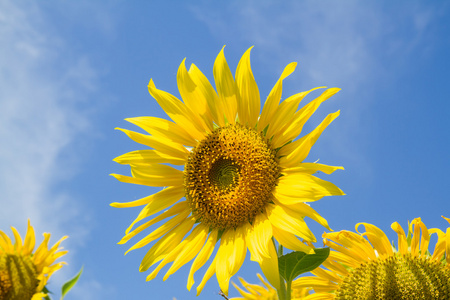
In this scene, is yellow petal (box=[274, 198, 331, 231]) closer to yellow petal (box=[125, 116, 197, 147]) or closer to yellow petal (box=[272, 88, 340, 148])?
yellow petal (box=[272, 88, 340, 148])

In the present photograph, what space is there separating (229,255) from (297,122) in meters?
0.99

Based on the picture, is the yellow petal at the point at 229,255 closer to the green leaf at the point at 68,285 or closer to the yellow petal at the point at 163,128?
the yellow petal at the point at 163,128

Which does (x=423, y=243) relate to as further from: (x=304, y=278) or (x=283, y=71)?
(x=283, y=71)

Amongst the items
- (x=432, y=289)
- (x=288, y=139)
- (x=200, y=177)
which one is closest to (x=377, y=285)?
(x=432, y=289)

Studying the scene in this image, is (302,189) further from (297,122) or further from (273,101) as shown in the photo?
(273,101)

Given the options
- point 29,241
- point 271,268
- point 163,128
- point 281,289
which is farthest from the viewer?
point 29,241

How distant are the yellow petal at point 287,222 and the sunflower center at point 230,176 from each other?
17 cm

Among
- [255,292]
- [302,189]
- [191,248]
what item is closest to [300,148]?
[302,189]

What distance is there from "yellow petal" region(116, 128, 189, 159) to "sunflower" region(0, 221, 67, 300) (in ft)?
7.93

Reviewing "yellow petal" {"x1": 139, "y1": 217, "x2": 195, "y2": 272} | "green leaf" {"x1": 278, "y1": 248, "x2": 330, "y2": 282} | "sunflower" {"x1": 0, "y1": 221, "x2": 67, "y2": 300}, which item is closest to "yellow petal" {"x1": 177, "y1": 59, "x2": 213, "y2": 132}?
"yellow petal" {"x1": 139, "y1": 217, "x2": 195, "y2": 272}

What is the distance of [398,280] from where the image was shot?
325cm

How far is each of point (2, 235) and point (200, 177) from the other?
3.08 m

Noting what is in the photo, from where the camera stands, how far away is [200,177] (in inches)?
140

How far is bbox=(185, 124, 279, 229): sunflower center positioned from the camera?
128 inches
